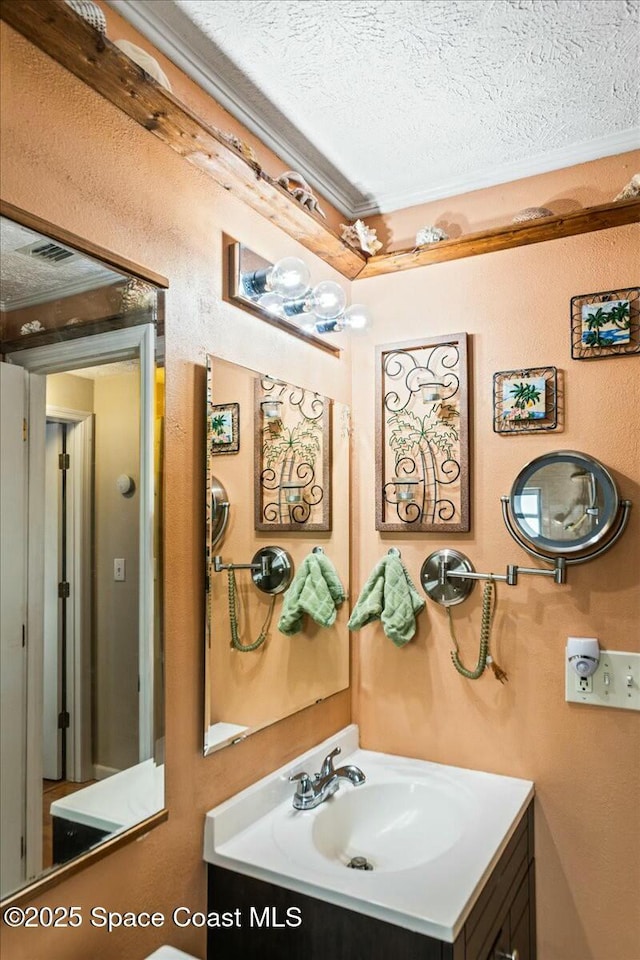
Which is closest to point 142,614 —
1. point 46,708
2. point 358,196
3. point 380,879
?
point 46,708

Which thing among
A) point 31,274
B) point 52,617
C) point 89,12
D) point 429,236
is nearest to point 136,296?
point 31,274

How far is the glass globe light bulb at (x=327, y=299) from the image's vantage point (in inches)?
69.1

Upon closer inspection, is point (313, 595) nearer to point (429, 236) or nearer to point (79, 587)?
point (79, 587)

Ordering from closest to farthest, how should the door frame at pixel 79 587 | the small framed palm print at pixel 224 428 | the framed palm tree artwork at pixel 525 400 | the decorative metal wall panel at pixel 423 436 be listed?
the door frame at pixel 79 587, the small framed palm print at pixel 224 428, the framed palm tree artwork at pixel 525 400, the decorative metal wall panel at pixel 423 436

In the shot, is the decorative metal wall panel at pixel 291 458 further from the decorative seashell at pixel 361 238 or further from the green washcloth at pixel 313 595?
the decorative seashell at pixel 361 238

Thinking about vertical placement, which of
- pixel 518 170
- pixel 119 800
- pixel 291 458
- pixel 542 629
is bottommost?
pixel 119 800

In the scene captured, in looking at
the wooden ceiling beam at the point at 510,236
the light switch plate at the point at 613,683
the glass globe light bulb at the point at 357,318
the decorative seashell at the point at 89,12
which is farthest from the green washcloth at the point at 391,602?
the decorative seashell at the point at 89,12

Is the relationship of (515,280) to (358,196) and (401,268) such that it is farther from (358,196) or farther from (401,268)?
(358,196)

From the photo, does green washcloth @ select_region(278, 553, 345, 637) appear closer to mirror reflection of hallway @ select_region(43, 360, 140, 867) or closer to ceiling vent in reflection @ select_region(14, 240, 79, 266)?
mirror reflection of hallway @ select_region(43, 360, 140, 867)

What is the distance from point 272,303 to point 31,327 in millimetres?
748

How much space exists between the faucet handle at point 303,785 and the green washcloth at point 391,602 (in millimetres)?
446

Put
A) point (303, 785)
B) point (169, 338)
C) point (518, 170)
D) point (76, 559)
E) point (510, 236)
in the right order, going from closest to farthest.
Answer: point (76, 559) < point (169, 338) < point (303, 785) < point (510, 236) < point (518, 170)

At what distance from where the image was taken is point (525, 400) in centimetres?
182

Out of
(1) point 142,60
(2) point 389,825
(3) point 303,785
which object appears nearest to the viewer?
(1) point 142,60
